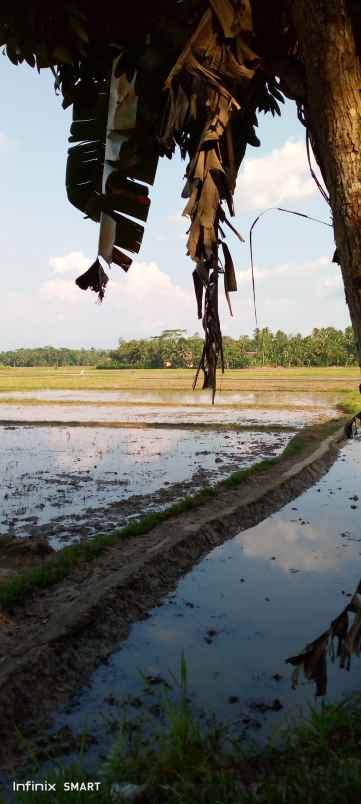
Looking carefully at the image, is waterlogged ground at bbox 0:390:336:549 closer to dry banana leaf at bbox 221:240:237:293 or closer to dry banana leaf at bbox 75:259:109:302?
dry banana leaf at bbox 75:259:109:302

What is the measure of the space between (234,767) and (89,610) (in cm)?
195

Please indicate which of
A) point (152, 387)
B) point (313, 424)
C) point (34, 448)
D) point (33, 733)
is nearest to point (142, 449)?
point (34, 448)

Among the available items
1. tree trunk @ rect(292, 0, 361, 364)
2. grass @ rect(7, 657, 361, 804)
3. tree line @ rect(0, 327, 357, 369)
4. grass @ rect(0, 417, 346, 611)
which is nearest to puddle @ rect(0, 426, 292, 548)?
grass @ rect(0, 417, 346, 611)

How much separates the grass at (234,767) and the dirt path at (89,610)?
69cm

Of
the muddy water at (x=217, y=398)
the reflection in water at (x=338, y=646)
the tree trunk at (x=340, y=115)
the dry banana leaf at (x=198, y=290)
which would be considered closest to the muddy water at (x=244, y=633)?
the reflection in water at (x=338, y=646)

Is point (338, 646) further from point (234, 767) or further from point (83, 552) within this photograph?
point (83, 552)

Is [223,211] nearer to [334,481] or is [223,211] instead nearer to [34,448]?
[334,481]

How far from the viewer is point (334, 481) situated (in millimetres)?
8812

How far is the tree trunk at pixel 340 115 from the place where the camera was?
194 centimetres

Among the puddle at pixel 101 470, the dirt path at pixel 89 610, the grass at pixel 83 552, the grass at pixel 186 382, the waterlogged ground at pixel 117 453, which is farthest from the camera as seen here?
the grass at pixel 186 382

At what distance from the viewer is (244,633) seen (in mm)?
3879

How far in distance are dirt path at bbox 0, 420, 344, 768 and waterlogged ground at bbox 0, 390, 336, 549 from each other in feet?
2.99

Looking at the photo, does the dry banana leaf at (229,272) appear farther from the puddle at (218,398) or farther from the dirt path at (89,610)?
the puddle at (218,398)

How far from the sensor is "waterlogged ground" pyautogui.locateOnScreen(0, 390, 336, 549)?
23.1 feet
